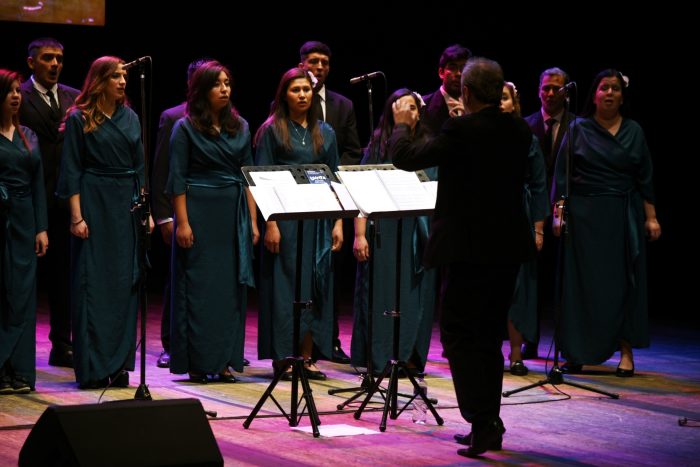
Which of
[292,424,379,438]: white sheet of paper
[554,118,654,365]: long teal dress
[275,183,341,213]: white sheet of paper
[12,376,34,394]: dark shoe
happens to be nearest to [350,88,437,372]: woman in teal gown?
[554,118,654,365]: long teal dress

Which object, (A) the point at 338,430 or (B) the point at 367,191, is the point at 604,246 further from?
(A) the point at 338,430

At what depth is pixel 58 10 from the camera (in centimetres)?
829

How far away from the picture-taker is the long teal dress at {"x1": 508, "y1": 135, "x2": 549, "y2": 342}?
6.56 meters

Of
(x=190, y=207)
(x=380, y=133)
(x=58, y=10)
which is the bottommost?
(x=190, y=207)

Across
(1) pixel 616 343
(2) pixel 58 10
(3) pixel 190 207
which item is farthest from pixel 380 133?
(2) pixel 58 10

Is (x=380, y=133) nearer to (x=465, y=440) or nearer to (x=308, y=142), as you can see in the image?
(x=308, y=142)

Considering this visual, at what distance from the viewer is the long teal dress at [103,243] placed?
5.83 m

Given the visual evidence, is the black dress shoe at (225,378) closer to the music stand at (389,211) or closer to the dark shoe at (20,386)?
the dark shoe at (20,386)

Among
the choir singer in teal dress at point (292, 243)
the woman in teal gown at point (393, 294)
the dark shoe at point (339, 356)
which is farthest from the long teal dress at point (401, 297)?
the dark shoe at point (339, 356)

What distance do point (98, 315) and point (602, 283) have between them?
279 centimetres

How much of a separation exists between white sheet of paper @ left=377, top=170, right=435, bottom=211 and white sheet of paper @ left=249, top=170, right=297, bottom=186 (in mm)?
407

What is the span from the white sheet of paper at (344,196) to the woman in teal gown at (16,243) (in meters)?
1.63

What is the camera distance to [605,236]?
677 centimetres

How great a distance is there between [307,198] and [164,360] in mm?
2101
